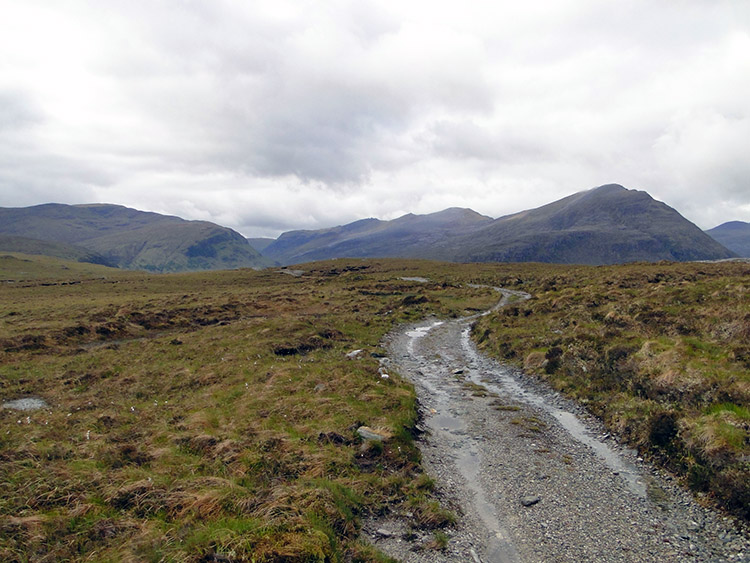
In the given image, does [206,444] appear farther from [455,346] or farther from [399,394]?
[455,346]

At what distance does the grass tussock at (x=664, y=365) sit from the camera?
39.7 ft

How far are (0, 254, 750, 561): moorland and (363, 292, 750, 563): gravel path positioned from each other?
2.72 ft

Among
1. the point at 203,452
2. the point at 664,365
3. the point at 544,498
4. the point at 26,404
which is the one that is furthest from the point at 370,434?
the point at 26,404

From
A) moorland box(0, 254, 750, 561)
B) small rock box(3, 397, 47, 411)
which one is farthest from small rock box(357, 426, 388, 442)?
small rock box(3, 397, 47, 411)

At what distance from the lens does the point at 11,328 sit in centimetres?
3894

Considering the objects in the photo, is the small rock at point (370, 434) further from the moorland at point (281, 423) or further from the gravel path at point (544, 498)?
the gravel path at point (544, 498)

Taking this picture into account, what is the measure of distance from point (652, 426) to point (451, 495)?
345 inches

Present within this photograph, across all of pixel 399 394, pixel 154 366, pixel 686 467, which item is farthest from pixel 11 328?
pixel 686 467

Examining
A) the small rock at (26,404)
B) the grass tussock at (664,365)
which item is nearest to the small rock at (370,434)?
the grass tussock at (664,365)

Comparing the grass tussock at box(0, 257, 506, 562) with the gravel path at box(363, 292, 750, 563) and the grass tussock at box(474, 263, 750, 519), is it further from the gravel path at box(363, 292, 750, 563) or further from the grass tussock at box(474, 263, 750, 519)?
the grass tussock at box(474, 263, 750, 519)

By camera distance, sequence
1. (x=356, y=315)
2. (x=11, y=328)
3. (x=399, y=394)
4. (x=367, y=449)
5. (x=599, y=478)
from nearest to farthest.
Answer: (x=599, y=478) → (x=367, y=449) → (x=399, y=394) → (x=11, y=328) → (x=356, y=315)

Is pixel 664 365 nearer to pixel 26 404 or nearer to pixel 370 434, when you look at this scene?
pixel 370 434

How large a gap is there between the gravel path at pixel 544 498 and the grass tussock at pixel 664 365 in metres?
1.09

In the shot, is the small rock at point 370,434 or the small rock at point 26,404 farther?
the small rock at point 26,404
